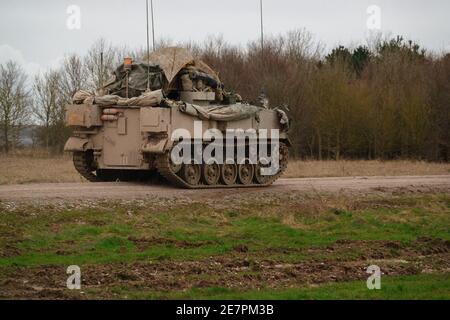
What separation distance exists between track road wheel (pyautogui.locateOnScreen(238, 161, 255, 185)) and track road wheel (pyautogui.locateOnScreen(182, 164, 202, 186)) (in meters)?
1.47

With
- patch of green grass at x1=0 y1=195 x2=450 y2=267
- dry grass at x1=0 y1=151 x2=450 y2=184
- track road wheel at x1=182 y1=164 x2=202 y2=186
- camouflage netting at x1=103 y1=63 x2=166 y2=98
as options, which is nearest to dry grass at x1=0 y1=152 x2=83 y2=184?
dry grass at x1=0 y1=151 x2=450 y2=184

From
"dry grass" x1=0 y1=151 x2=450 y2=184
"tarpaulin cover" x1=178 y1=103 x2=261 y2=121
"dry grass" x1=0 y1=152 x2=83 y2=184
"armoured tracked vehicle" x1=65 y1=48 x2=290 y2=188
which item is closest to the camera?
"armoured tracked vehicle" x1=65 y1=48 x2=290 y2=188

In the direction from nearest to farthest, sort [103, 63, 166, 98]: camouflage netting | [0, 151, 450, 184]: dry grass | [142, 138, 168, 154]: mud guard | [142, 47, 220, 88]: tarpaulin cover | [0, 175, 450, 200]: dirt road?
[0, 175, 450, 200]: dirt road
[142, 138, 168, 154]: mud guard
[103, 63, 166, 98]: camouflage netting
[142, 47, 220, 88]: tarpaulin cover
[0, 151, 450, 184]: dry grass

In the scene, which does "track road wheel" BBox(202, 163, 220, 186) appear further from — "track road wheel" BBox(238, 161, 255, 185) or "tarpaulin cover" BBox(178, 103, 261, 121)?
"tarpaulin cover" BBox(178, 103, 261, 121)

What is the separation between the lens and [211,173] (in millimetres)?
23844

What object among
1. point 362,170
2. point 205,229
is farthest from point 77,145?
point 362,170

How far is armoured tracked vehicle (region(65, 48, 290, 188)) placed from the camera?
2277 centimetres

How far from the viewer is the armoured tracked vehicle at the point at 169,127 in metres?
22.8

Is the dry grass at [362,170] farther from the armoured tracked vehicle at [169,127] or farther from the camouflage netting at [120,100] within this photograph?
the camouflage netting at [120,100]

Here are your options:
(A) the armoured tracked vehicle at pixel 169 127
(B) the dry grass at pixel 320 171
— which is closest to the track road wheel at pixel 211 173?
(A) the armoured tracked vehicle at pixel 169 127

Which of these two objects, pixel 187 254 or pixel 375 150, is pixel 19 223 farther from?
pixel 375 150

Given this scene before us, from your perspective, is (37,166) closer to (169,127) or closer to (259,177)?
(259,177)

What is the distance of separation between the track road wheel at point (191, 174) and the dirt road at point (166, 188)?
0.44 m
